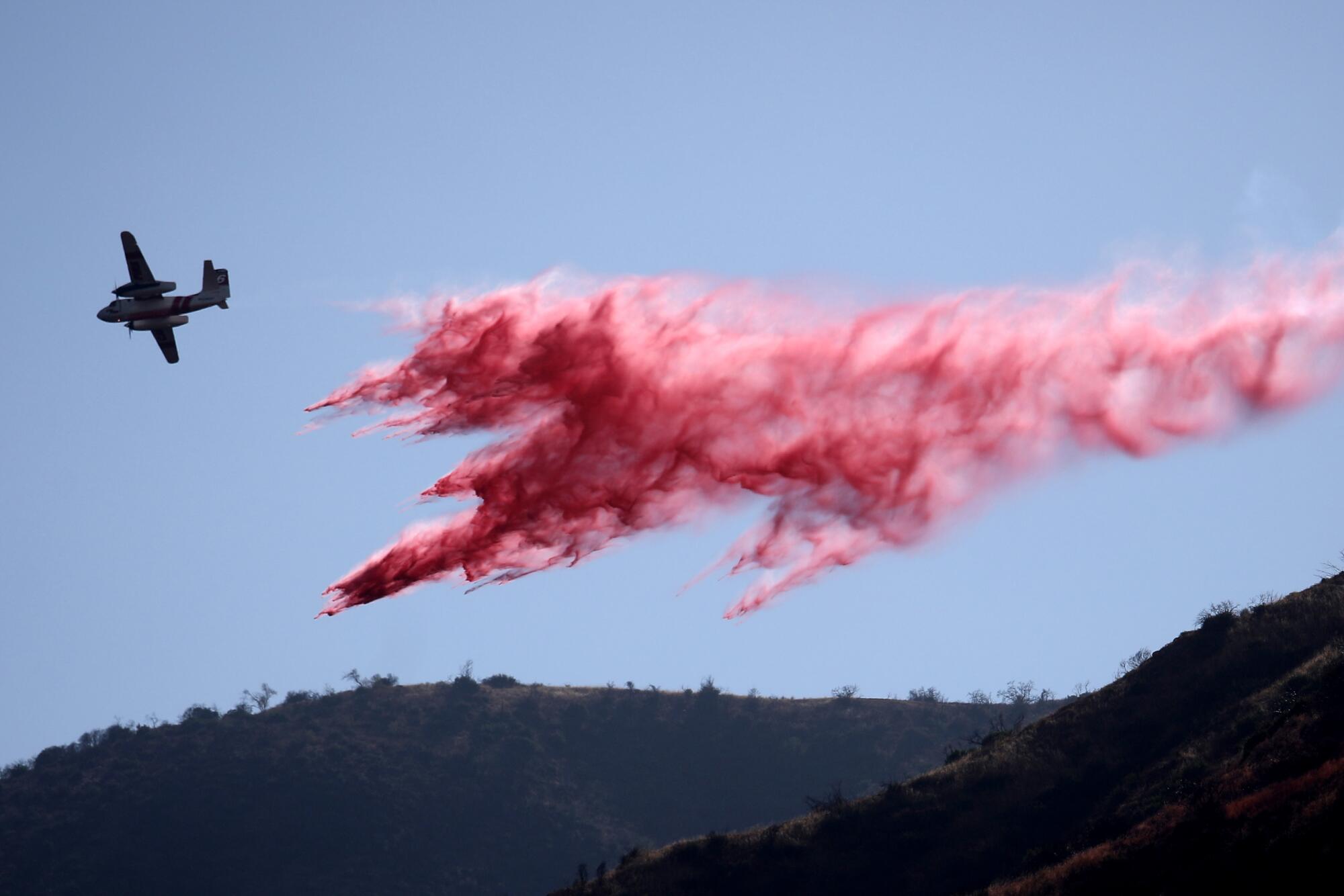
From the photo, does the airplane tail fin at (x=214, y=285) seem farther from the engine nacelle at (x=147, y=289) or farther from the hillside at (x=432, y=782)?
the hillside at (x=432, y=782)

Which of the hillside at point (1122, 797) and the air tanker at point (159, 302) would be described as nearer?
the hillside at point (1122, 797)

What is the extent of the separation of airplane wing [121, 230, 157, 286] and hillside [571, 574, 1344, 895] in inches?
1307

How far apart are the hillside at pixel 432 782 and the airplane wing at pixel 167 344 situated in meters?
51.5

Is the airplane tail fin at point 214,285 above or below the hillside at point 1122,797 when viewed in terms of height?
above

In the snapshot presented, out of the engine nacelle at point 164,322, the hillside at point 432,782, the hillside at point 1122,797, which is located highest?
the engine nacelle at point 164,322

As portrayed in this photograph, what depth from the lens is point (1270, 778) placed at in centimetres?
4762

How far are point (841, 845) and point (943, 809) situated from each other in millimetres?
4628

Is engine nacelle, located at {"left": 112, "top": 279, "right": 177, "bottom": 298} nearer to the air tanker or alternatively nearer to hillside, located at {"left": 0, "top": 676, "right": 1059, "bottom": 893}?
the air tanker

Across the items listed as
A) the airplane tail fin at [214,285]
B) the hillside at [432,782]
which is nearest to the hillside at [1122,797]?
the airplane tail fin at [214,285]

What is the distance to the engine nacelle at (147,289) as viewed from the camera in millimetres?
63719

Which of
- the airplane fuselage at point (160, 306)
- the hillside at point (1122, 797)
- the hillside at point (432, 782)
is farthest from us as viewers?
the hillside at point (432, 782)

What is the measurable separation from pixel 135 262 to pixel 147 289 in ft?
8.89

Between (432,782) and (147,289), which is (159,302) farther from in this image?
(432,782)

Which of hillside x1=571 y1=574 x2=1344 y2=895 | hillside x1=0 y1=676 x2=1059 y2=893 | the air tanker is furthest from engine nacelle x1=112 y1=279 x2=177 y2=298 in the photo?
hillside x1=0 y1=676 x2=1059 y2=893
